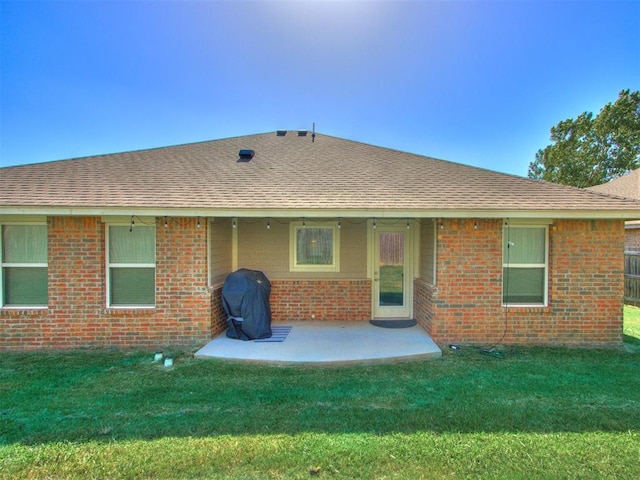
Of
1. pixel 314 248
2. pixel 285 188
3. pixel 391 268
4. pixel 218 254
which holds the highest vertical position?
pixel 285 188

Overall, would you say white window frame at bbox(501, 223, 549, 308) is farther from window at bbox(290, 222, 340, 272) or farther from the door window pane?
window at bbox(290, 222, 340, 272)

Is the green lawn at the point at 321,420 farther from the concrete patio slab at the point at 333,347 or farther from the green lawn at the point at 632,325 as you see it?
the green lawn at the point at 632,325

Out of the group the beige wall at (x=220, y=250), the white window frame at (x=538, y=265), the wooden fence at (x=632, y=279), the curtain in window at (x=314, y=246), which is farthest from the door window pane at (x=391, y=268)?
the wooden fence at (x=632, y=279)

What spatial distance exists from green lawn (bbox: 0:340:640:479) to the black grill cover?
109 cm

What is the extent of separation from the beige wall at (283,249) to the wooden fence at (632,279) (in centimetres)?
990

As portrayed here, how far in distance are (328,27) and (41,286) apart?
28.9 feet

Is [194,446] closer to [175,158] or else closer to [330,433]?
[330,433]

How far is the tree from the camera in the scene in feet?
85.0

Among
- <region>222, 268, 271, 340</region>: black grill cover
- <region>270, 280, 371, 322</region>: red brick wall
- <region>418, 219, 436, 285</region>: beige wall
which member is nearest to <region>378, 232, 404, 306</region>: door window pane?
<region>270, 280, 371, 322</region>: red brick wall

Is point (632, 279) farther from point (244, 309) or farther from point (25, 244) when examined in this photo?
point (25, 244)

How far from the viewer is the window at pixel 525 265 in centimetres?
643

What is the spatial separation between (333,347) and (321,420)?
2.29 m

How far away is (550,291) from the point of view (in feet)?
21.0

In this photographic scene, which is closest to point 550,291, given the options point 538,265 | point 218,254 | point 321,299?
point 538,265
